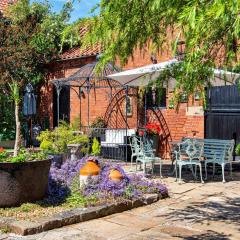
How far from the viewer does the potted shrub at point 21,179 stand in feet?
20.9

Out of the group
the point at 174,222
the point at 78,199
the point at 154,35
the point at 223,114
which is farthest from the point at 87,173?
the point at 223,114

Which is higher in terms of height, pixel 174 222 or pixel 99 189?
pixel 99 189

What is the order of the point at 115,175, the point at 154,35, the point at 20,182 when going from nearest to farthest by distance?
the point at 154,35 < the point at 20,182 < the point at 115,175

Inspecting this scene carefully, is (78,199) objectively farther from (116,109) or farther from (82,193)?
(116,109)

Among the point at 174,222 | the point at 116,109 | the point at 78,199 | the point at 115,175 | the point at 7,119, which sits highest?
the point at 116,109

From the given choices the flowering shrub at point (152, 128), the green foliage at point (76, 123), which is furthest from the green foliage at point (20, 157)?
the green foliage at point (76, 123)

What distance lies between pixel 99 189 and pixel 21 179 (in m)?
1.35

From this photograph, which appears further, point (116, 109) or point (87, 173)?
point (116, 109)

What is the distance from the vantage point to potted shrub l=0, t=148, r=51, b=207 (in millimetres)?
6379

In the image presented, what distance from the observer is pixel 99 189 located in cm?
717

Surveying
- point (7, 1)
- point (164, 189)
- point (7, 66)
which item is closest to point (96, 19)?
point (164, 189)

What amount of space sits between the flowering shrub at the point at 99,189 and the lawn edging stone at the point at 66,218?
140mm

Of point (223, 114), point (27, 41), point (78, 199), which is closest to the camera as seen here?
point (78, 199)

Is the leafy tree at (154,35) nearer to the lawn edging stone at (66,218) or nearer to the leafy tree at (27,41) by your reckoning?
the lawn edging stone at (66,218)
